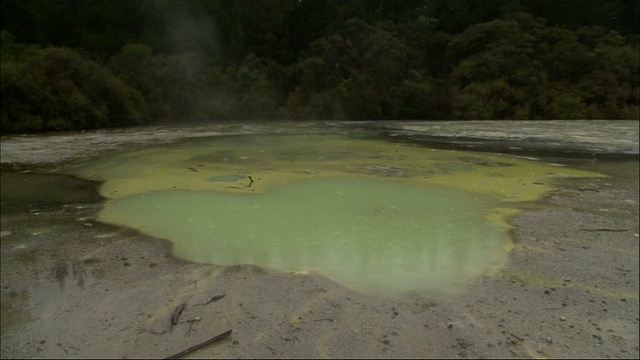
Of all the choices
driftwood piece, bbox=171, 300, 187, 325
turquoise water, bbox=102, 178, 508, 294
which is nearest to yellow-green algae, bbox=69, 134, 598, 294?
turquoise water, bbox=102, 178, 508, 294

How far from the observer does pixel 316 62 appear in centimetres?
2106

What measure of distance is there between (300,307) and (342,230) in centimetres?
132

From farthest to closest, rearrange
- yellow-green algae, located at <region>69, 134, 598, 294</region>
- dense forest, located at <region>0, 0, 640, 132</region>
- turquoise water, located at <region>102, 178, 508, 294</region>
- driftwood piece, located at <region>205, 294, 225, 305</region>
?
dense forest, located at <region>0, 0, 640, 132</region>, yellow-green algae, located at <region>69, 134, 598, 294</region>, turquoise water, located at <region>102, 178, 508, 294</region>, driftwood piece, located at <region>205, 294, 225, 305</region>

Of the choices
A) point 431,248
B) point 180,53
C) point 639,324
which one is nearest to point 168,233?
point 431,248

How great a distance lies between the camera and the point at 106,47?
1892cm

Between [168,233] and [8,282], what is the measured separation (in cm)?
120

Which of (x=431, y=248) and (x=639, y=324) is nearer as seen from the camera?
(x=639, y=324)

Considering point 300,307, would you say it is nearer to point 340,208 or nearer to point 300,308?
point 300,308

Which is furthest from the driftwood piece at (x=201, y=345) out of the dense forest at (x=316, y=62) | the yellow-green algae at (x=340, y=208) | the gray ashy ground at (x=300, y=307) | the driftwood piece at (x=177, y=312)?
the dense forest at (x=316, y=62)

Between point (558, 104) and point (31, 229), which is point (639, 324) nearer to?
point (31, 229)

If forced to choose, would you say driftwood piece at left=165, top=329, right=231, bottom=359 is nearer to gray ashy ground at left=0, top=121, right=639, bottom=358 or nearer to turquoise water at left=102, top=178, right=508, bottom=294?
gray ashy ground at left=0, top=121, right=639, bottom=358

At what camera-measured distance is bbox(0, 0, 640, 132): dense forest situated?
14.9 m

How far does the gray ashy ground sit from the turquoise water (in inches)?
7.2

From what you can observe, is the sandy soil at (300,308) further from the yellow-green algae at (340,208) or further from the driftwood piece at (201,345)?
the yellow-green algae at (340,208)
